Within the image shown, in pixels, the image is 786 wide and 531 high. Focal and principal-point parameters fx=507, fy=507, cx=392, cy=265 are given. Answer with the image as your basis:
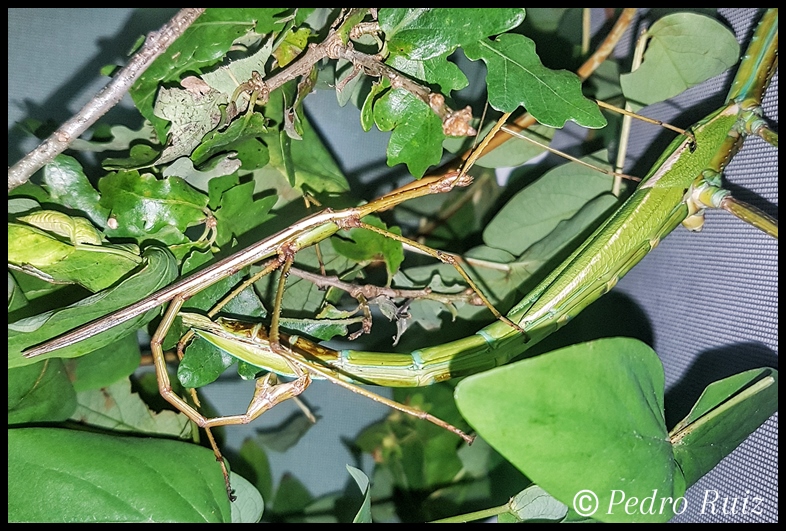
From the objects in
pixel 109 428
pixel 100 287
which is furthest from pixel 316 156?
pixel 109 428

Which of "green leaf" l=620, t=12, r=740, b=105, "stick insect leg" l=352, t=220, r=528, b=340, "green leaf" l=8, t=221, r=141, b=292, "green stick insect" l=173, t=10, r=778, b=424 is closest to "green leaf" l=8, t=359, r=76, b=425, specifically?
"green leaf" l=8, t=221, r=141, b=292

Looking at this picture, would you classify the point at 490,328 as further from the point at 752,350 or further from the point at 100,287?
the point at 100,287

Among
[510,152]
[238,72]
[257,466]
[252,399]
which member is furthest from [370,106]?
[257,466]

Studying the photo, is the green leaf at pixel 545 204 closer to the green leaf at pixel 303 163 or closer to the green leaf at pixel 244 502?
the green leaf at pixel 303 163

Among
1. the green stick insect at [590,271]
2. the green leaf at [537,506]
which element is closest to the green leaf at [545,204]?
the green stick insect at [590,271]

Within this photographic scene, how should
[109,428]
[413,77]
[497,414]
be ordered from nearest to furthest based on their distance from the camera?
[497,414] → [413,77] → [109,428]

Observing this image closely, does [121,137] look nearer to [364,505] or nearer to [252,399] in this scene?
[252,399]
